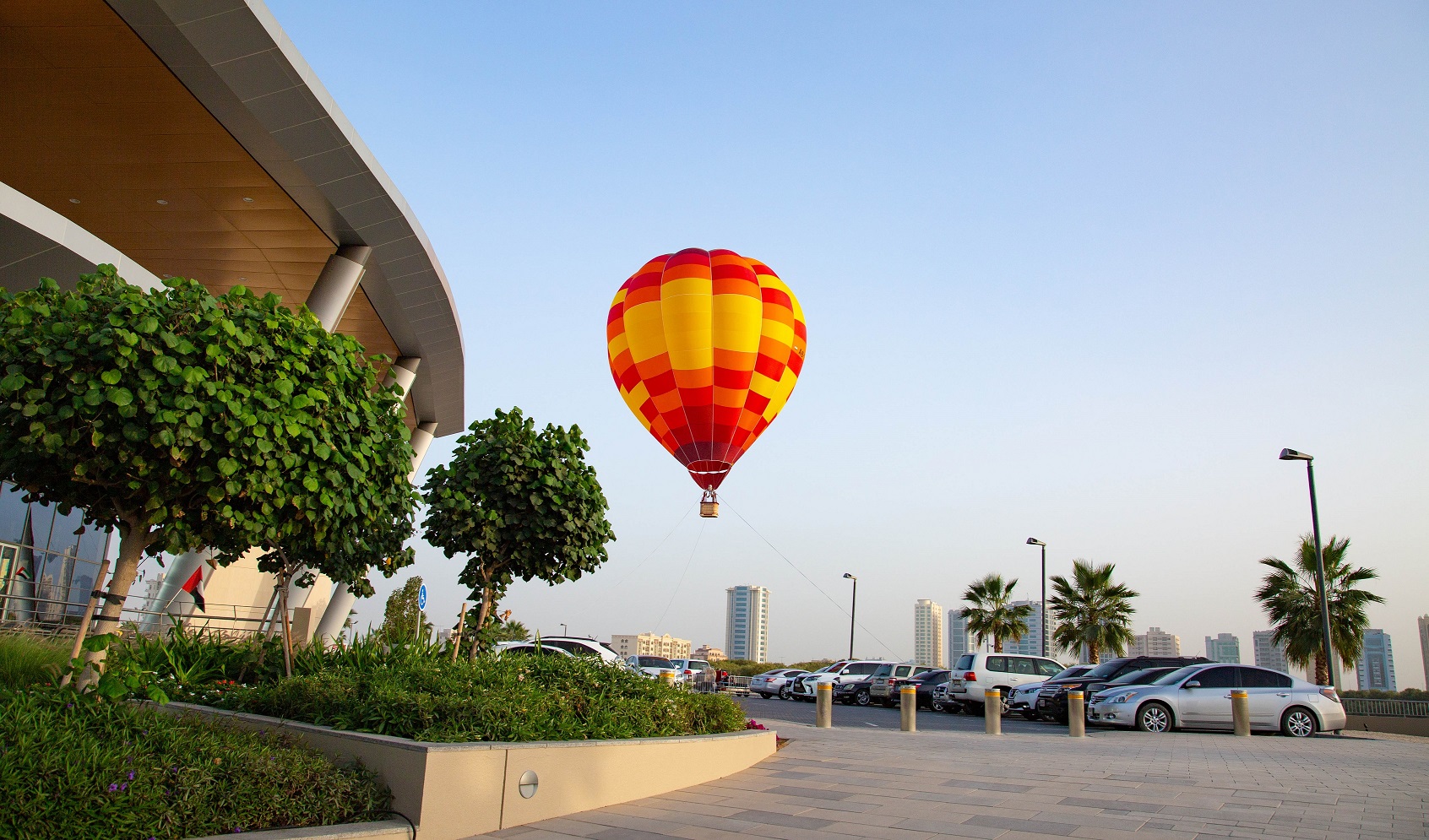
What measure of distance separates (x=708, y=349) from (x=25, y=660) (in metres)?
15.2

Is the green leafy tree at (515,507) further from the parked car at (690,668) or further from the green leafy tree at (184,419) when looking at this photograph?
the parked car at (690,668)

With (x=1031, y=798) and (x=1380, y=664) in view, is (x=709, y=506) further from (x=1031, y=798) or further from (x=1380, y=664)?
(x=1380, y=664)

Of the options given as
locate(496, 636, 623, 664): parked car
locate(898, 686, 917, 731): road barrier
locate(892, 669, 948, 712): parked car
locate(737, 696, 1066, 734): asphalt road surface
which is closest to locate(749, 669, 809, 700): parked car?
locate(892, 669, 948, 712): parked car

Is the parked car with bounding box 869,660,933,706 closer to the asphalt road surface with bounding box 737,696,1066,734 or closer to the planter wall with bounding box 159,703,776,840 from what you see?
the asphalt road surface with bounding box 737,696,1066,734

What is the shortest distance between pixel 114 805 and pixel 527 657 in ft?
19.4

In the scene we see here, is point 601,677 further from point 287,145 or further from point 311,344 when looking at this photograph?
point 287,145

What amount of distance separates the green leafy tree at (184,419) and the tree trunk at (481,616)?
3989 millimetres

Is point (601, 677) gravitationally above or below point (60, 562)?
below

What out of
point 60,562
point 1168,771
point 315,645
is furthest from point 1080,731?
point 60,562

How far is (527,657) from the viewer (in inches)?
435

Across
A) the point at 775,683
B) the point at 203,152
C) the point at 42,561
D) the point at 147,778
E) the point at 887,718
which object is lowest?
the point at 887,718

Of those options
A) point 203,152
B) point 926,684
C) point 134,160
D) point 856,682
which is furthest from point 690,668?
point 134,160

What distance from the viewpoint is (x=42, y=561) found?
20656mm

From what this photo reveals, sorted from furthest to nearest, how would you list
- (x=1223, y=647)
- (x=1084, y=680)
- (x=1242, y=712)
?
(x=1223, y=647), (x=1084, y=680), (x=1242, y=712)
